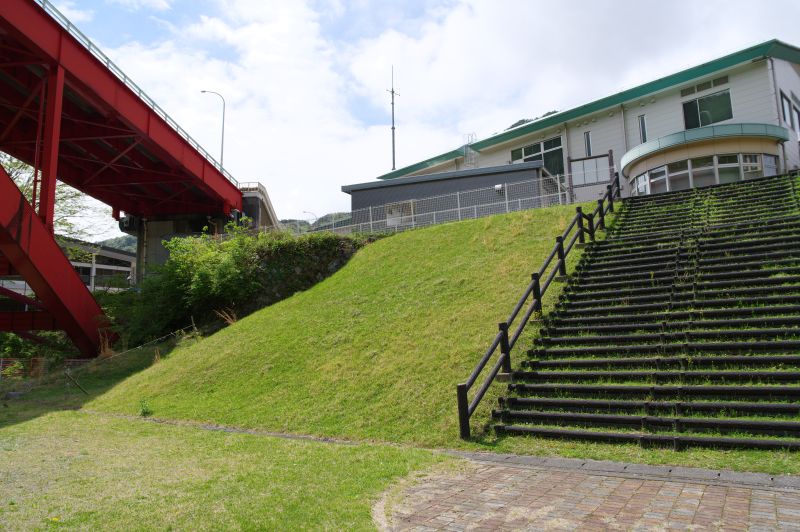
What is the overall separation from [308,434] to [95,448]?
3.45 meters

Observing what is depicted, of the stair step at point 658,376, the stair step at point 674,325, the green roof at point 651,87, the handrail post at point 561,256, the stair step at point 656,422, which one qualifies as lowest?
the stair step at point 656,422

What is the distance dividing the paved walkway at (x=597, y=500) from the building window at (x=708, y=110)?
24144 mm

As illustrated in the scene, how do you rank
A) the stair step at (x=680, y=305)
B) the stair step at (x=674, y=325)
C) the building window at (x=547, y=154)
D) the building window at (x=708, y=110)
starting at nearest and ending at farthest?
1. the stair step at (x=674, y=325)
2. the stair step at (x=680, y=305)
3. the building window at (x=708, y=110)
4. the building window at (x=547, y=154)

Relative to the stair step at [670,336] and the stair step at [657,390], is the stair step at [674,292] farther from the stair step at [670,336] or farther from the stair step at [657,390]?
the stair step at [657,390]

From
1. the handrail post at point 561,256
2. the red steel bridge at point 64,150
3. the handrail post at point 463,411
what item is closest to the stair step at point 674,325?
the handrail post at point 561,256

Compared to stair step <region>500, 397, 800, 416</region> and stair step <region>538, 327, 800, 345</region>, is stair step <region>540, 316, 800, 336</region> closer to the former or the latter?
stair step <region>538, 327, 800, 345</region>

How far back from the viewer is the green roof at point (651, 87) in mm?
23469

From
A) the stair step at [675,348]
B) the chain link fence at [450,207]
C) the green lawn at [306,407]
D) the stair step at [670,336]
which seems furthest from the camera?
the chain link fence at [450,207]

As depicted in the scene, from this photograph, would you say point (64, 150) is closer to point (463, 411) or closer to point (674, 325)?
point (463, 411)

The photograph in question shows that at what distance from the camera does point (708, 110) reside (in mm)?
25578

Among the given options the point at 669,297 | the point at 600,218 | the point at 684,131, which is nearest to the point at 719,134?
the point at 684,131

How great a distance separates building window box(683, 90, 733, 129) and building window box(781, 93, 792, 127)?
228cm

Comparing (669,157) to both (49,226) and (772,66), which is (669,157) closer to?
(772,66)

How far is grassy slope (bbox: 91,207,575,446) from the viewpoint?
1008cm
